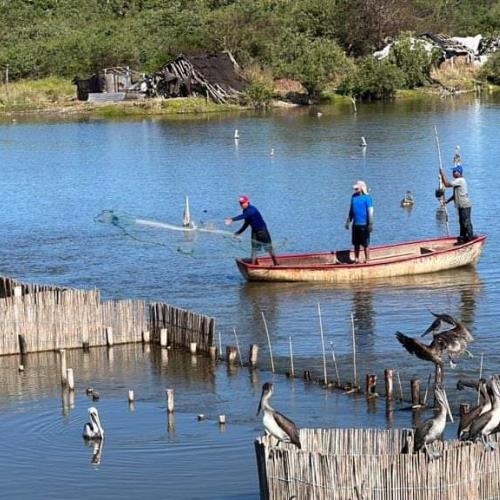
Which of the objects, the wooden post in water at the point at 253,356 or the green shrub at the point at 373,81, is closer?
the wooden post in water at the point at 253,356

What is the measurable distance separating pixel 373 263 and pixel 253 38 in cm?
7342

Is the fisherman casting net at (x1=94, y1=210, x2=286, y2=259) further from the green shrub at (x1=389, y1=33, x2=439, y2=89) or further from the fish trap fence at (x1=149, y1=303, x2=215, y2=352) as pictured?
the green shrub at (x1=389, y1=33, x2=439, y2=89)

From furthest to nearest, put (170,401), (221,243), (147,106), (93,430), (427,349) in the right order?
(147,106)
(221,243)
(170,401)
(93,430)
(427,349)

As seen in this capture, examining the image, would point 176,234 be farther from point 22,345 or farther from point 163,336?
point 22,345

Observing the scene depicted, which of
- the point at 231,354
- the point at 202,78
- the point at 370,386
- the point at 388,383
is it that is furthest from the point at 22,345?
the point at 202,78

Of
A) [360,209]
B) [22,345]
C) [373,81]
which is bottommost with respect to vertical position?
[22,345]

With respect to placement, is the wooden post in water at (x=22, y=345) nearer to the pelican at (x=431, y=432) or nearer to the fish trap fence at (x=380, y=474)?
the fish trap fence at (x=380, y=474)

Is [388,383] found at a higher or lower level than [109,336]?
lower

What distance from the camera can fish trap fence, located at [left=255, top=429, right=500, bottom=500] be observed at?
1434 centimetres

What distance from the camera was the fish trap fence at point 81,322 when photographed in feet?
74.8

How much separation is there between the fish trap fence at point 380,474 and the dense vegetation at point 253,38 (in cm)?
7644

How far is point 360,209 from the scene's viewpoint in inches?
1144

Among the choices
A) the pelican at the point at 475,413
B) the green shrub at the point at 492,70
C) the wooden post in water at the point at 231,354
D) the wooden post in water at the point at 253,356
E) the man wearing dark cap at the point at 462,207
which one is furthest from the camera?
the green shrub at the point at 492,70

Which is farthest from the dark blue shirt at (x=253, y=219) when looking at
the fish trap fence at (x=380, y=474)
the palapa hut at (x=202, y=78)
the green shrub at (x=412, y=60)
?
the green shrub at (x=412, y=60)
